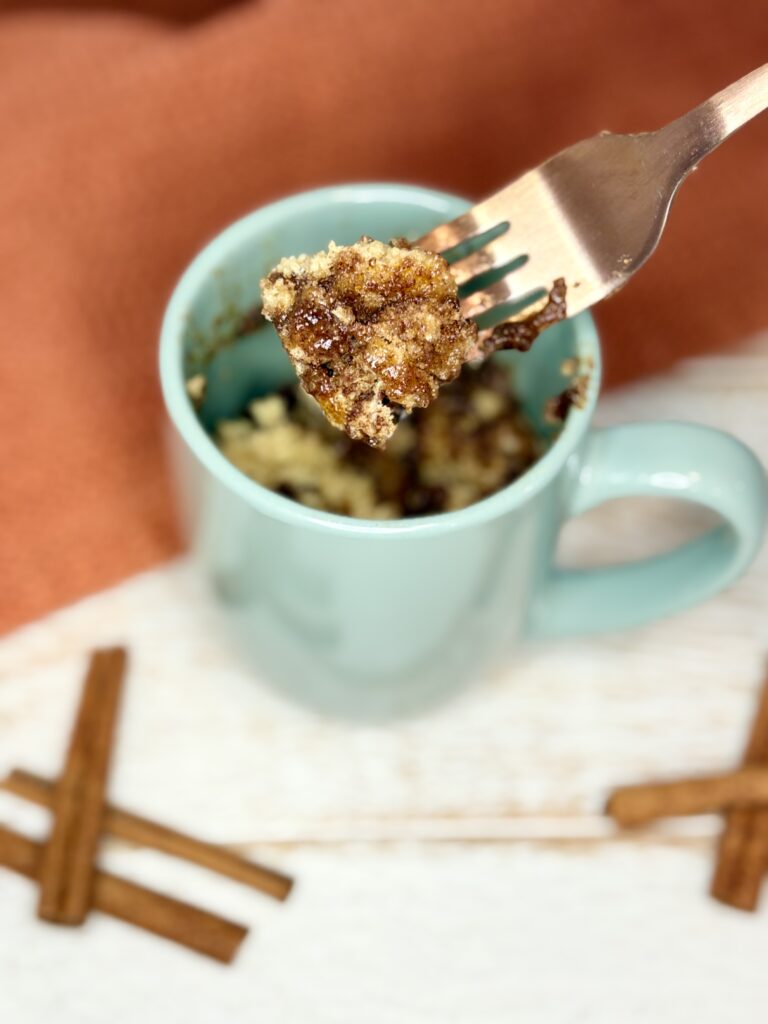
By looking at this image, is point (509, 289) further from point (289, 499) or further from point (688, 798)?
point (688, 798)

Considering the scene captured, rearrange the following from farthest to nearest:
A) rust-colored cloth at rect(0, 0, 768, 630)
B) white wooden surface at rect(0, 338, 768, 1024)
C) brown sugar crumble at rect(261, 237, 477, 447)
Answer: rust-colored cloth at rect(0, 0, 768, 630) < white wooden surface at rect(0, 338, 768, 1024) < brown sugar crumble at rect(261, 237, 477, 447)

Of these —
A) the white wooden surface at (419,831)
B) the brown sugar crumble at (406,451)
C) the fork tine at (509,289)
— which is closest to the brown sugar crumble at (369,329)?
the fork tine at (509,289)

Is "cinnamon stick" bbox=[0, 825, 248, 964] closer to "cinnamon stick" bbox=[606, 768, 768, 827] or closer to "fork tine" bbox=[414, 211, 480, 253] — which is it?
"cinnamon stick" bbox=[606, 768, 768, 827]

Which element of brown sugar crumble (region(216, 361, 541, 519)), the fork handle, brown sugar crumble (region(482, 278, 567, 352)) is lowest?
brown sugar crumble (region(216, 361, 541, 519))

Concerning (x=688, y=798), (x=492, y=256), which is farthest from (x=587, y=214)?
(x=688, y=798)

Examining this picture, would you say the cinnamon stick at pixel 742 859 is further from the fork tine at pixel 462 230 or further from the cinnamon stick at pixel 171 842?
the fork tine at pixel 462 230

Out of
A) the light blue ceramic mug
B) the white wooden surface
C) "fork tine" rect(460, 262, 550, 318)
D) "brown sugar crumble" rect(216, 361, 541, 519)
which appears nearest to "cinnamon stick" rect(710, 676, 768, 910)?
the white wooden surface

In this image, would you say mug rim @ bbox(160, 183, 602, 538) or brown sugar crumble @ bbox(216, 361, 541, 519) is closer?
mug rim @ bbox(160, 183, 602, 538)
